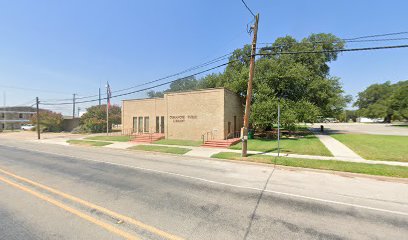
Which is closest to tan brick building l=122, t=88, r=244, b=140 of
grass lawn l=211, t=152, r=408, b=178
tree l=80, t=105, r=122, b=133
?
grass lawn l=211, t=152, r=408, b=178

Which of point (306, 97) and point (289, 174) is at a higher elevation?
point (306, 97)

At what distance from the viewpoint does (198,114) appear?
2145 centimetres

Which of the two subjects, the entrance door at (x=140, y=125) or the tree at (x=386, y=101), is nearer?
the entrance door at (x=140, y=125)

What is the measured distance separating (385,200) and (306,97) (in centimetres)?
2384

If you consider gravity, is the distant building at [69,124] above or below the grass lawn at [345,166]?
above

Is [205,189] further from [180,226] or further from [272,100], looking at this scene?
[272,100]

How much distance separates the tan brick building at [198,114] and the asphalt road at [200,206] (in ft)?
38.3

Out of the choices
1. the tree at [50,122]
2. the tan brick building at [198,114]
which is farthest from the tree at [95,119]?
the tan brick building at [198,114]

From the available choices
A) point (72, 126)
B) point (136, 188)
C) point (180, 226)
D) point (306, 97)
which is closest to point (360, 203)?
point (180, 226)

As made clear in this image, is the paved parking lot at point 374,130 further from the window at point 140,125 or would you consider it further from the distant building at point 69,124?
the distant building at point 69,124

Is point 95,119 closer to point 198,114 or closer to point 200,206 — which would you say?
point 198,114

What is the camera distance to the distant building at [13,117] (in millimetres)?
68625

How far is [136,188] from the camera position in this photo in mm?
6895

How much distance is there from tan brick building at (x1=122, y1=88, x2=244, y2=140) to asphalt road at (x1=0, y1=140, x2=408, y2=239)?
11.7m
